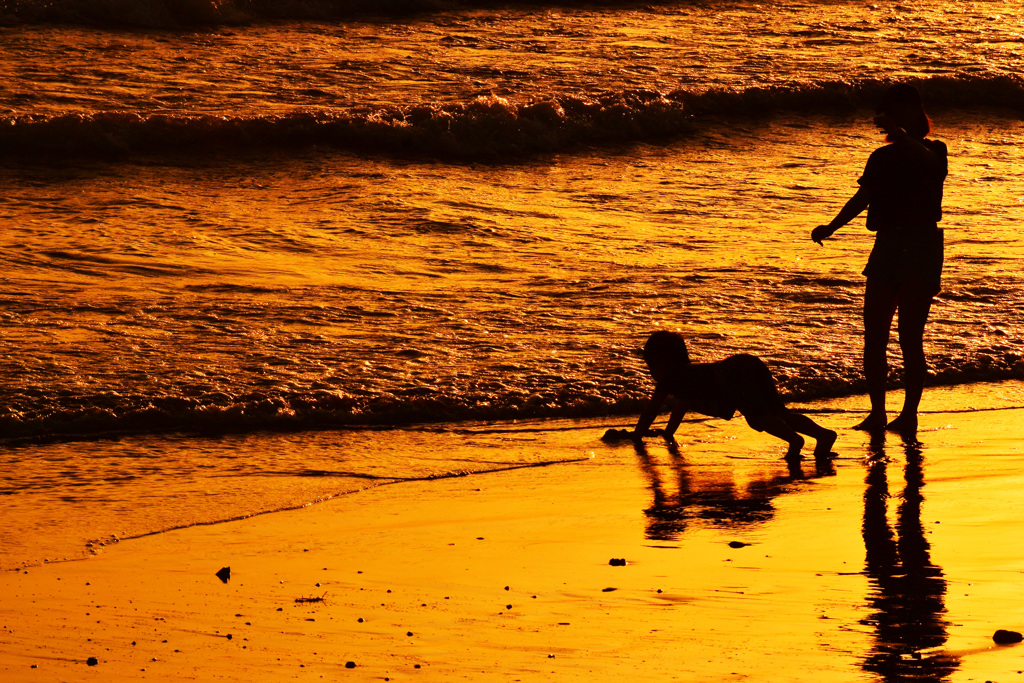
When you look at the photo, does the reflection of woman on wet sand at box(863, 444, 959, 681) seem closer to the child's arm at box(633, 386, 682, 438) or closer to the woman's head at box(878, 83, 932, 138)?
the child's arm at box(633, 386, 682, 438)

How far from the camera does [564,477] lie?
18.9 ft

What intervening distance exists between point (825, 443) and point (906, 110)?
63.9 inches

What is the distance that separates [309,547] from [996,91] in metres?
18.6

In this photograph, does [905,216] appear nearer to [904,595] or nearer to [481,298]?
[904,595]

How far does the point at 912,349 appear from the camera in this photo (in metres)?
6.43

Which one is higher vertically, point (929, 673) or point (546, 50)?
point (546, 50)

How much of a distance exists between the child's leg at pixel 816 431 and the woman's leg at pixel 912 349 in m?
0.66

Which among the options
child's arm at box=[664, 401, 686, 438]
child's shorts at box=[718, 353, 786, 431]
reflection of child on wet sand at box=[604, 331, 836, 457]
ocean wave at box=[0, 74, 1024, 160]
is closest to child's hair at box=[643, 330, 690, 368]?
reflection of child on wet sand at box=[604, 331, 836, 457]

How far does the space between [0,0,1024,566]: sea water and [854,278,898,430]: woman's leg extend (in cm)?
96

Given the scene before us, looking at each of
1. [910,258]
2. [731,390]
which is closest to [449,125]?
[910,258]

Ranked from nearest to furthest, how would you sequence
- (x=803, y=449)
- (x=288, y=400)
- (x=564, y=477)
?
(x=564, y=477), (x=803, y=449), (x=288, y=400)

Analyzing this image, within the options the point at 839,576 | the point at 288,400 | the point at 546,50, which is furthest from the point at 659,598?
the point at 546,50

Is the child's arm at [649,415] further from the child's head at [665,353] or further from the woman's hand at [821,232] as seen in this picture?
the woman's hand at [821,232]

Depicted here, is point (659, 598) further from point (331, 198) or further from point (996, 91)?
point (996, 91)
